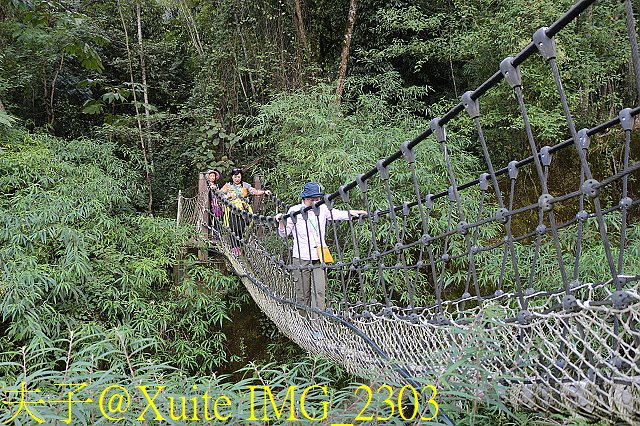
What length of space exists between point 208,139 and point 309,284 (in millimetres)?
4037

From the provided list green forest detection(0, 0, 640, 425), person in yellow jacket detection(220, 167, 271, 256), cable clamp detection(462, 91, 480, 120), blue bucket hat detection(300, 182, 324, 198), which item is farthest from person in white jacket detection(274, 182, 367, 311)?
cable clamp detection(462, 91, 480, 120)

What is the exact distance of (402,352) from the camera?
131 cm

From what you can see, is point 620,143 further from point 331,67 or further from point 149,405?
point 149,405

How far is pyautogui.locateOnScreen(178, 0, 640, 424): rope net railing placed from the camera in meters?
0.76

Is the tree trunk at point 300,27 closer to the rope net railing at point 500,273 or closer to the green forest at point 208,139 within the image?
the green forest at point 208,139

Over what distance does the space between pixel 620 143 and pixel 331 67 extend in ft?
11.5

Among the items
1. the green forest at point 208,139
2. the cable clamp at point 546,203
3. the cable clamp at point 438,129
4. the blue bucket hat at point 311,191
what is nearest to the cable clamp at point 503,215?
the cable clamp at point 546,203

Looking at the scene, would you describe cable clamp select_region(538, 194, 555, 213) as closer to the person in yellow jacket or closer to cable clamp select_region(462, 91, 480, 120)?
cable clamp select_region(462, 91, 480, 120)

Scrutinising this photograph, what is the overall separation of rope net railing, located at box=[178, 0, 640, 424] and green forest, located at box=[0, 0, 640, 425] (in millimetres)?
239

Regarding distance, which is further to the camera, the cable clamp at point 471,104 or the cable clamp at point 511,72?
the cable clamp at point 471,104

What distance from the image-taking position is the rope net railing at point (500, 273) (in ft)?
2.48

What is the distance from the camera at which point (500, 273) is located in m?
1.92

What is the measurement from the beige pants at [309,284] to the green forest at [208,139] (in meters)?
0.35


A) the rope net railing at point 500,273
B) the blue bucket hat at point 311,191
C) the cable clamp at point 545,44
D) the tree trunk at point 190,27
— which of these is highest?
the tree trunk at point 190,27
